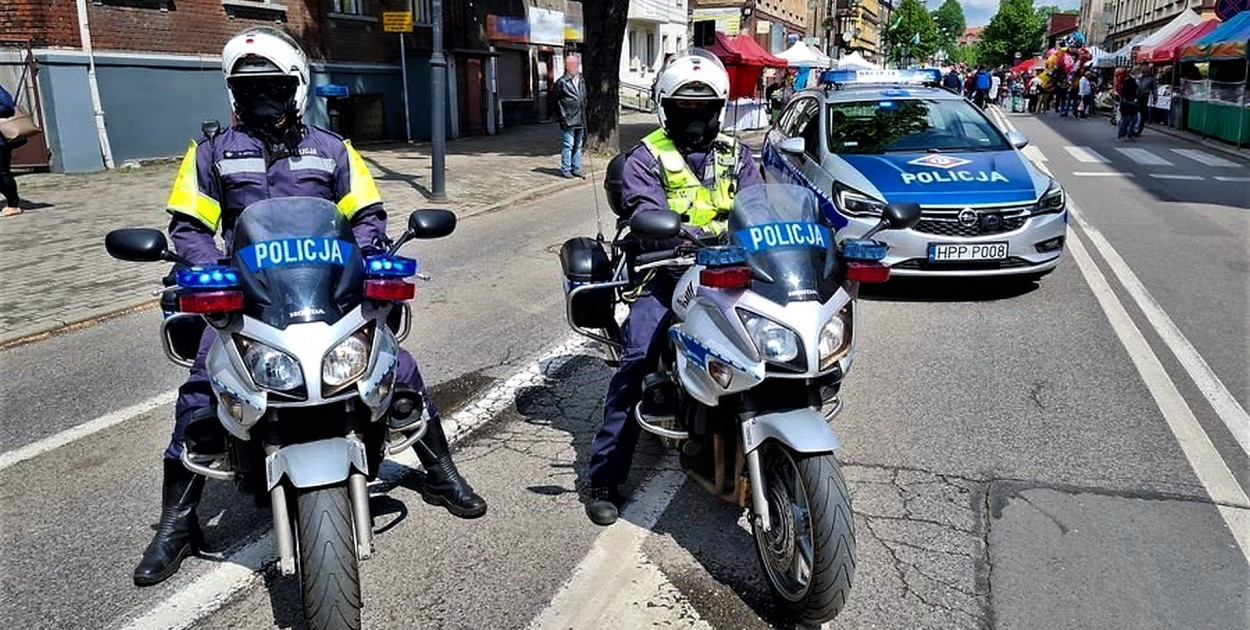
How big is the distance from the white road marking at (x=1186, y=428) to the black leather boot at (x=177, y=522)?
3898 millimetres

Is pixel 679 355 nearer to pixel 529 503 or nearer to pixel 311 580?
pixel 529 503

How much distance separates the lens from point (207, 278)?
276 cm

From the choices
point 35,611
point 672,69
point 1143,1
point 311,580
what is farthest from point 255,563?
point 1143,1

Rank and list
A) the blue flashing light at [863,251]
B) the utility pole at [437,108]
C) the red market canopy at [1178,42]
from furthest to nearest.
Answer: the red market canopy at [1178,42] < the utility pole at [437,108] < the blue flashing light at [863,251]

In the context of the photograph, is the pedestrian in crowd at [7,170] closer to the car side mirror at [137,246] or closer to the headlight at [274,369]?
the car side mirror at [137,246]

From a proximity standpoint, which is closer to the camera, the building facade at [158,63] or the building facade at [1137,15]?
the building facade at [158,63]

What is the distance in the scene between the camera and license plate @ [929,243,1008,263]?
7371 millimetres

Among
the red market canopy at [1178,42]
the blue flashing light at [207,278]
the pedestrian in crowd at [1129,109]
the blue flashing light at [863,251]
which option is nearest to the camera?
the blue flashing light at [207,278]

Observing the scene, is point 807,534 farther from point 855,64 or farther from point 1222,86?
point 855,64

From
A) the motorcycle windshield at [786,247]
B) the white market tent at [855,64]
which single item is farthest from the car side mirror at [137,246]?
the white market tent at [855,64]

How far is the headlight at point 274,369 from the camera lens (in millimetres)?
2762

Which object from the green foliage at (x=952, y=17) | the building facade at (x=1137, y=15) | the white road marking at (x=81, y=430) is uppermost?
the green foliage at (x=952, y=17)

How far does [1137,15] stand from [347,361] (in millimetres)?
73452

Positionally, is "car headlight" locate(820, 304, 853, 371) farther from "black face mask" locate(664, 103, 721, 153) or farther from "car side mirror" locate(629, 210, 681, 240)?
"black face mask" locate(664, 103, 721, 153)
